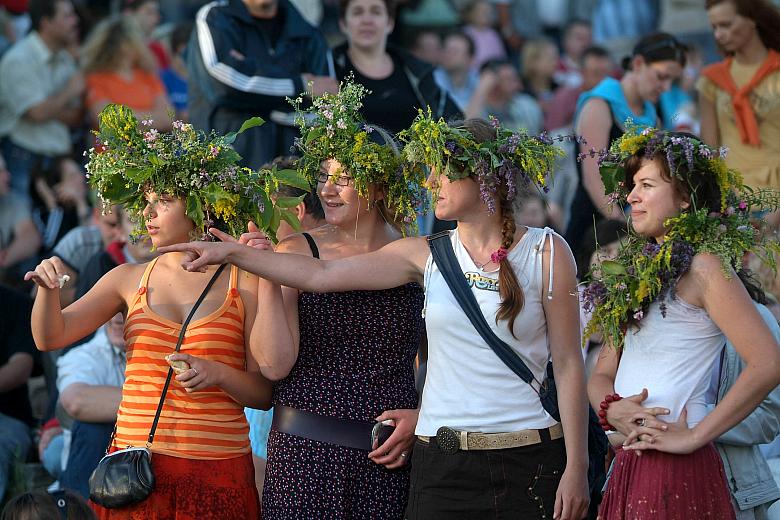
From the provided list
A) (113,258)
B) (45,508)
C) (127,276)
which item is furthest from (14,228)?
(45,508)

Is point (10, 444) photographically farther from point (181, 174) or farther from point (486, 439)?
point (486, 439)

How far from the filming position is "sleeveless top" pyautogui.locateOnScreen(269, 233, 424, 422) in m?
4.54

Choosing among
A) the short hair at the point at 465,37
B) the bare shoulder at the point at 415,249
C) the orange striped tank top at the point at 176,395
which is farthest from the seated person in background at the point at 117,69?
the bare shoulder at the point at 415,249

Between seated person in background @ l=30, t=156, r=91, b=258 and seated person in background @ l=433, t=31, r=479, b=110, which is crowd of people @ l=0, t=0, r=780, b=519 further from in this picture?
seated person in background @ l=433, t=31, r=479, b=110

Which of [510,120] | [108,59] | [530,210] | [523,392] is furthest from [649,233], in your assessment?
[510,120]

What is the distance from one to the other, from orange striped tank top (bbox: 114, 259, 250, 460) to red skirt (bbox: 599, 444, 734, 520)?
1491 mm

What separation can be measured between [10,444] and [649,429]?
4281 millimetres

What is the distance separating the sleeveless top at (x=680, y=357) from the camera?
407cm

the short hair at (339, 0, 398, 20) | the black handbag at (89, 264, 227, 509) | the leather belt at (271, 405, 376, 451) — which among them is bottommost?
the black handbag at (89, 264, 227, 509)

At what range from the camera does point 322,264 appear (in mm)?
4398

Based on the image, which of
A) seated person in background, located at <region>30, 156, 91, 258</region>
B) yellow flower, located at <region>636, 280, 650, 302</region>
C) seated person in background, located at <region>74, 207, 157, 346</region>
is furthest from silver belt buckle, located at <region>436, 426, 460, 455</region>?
seated person in background, located at <region>30, 156, 91, 258</region>

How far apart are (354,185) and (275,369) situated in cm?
78

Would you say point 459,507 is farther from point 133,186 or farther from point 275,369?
point 133,186

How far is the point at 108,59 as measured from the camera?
987 cm
